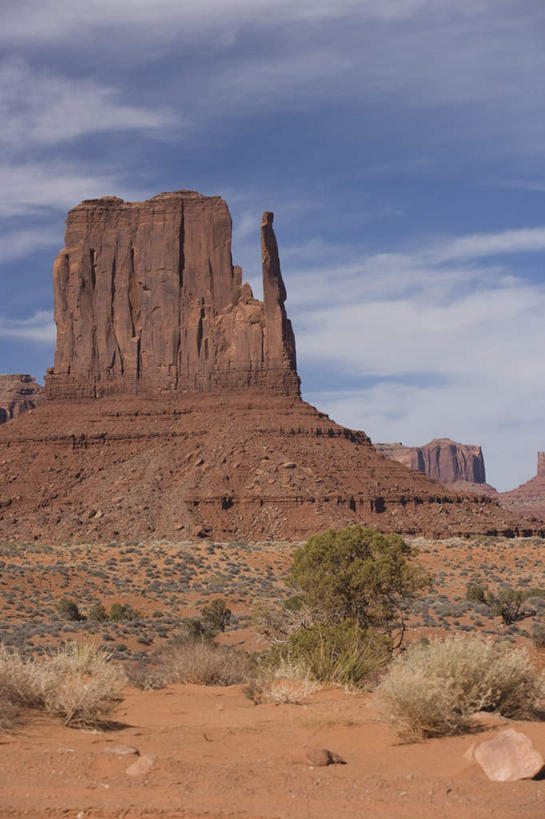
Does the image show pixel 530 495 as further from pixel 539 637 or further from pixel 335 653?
pixel 335 653

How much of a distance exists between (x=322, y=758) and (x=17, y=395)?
155m

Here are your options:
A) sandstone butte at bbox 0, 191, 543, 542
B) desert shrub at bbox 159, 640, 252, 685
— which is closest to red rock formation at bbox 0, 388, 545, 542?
sandstone butte at bbox 0, 191, 543, 542

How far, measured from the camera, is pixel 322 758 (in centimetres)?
872

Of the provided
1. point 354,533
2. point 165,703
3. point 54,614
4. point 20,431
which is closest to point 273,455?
point 20,431

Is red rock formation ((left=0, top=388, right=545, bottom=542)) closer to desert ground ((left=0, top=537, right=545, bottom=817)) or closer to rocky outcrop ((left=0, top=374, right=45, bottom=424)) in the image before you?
desert ground ((left=0, top=537, right=545, bottom=817))

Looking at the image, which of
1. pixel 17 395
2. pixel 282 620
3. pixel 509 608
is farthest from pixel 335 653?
pixel 17 395

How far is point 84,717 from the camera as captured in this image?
1087 cm

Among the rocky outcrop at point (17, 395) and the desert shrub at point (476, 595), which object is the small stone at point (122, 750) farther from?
the rocky outcrop at point (17, 395)

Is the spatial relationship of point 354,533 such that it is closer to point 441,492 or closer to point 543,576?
point 543,576

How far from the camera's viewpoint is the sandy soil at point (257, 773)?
728 centimetres

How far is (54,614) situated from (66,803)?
2574cm

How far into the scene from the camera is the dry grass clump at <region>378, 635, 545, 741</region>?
31.5 feet

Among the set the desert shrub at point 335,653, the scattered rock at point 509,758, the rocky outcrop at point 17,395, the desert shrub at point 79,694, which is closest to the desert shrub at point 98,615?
the desert shrub at point 335,653

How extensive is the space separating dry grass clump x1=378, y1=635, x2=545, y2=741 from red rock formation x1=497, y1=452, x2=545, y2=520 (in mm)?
159883
